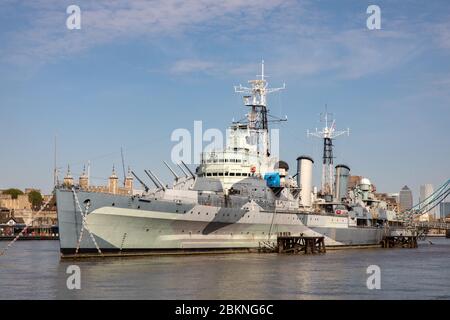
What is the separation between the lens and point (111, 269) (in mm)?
32719

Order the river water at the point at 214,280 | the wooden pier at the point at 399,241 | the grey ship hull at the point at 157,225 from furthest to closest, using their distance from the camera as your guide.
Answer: the wooden pier at the point at 399,241, the grey ship hull at the point at 157,225, the river water at the point at 214,280

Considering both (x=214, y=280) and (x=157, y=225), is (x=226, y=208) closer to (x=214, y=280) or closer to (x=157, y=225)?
(x=157, y=225)

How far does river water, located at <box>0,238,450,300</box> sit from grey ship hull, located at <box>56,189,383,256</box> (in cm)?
113

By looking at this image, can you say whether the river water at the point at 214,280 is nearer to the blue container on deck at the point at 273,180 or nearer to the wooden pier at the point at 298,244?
→ the wooden pier at the point at 298,244

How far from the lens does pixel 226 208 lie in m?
44.3

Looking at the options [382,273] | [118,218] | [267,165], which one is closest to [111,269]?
[118,218]

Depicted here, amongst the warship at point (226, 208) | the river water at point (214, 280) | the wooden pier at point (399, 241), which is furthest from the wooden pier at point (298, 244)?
the wooden pier at point (399, 241)

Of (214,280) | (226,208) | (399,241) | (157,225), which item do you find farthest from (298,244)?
(399,241)

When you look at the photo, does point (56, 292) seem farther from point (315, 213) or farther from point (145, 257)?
point (315, 213)

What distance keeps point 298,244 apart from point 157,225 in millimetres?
17775

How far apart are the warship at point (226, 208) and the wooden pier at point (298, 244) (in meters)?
0.77

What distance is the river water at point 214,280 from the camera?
2547 cm

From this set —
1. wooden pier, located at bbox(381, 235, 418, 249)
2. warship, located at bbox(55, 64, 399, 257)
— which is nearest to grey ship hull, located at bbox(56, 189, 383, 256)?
warship, located at bbox(55, 64, 399, 257)

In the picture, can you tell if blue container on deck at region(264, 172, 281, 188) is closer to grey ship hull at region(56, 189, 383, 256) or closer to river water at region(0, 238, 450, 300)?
grey ship hull at region(56, 189, 383, 256)
